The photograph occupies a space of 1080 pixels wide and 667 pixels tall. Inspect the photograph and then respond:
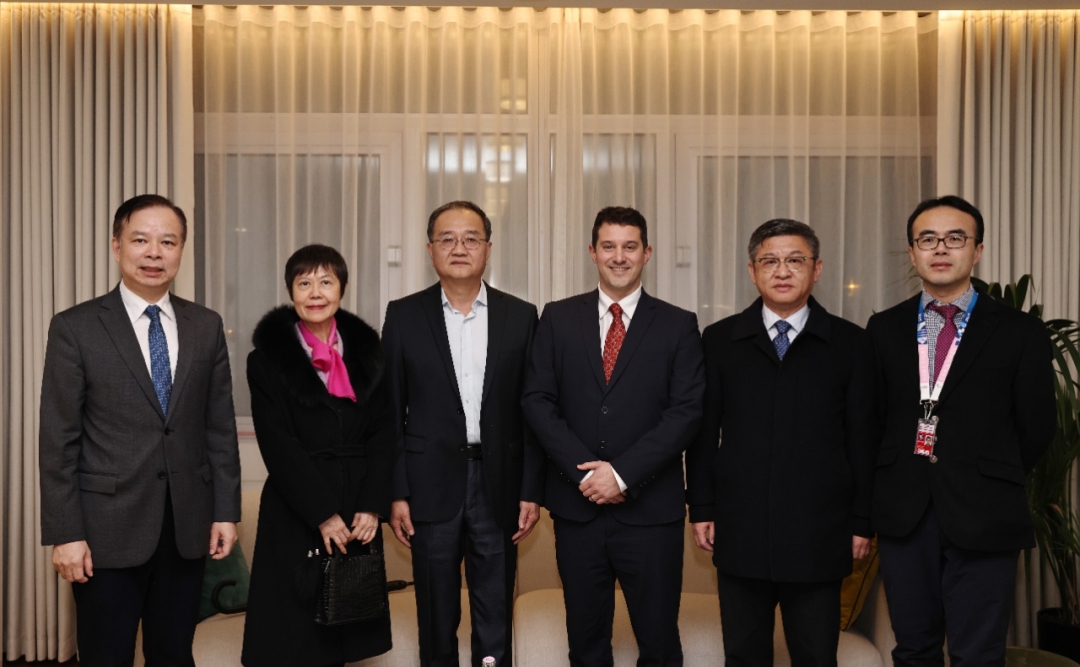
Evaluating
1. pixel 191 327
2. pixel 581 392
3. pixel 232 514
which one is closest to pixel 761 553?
pixel 581 392

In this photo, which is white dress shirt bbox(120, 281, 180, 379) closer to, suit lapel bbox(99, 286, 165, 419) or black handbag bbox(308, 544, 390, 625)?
suit lapel bbox(99, 286, 165, 419)

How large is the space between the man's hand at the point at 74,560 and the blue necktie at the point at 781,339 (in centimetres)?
213

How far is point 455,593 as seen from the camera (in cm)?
313

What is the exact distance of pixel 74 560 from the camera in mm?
2594

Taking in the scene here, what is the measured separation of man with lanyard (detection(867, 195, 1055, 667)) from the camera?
2734 millimetres

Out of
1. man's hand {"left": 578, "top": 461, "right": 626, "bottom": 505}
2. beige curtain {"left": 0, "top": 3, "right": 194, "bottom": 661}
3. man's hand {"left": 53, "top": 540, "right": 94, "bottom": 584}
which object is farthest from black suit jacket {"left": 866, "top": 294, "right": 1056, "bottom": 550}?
beige curtain {"left": 0, "top": 3, "right": 194, "bottom": 661}

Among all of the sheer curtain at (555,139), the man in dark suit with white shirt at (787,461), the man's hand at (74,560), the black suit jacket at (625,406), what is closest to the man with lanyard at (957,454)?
the man in dark suit with white shirt at (787,461)

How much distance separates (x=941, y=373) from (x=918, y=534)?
49 centimetres

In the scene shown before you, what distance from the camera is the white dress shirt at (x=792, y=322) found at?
3.00 meters

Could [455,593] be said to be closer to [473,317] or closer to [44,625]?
[473,317]

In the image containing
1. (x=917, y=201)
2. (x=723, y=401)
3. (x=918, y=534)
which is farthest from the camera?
(x=917, y=201)

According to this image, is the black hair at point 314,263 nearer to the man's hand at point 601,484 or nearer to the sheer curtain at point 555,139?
the man's hand at point 601,484

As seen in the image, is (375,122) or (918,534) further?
(375,122)

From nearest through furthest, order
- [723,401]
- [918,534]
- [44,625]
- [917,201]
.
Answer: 1. [918,534]
2. [723,401]
3. [44,625]
4. [917,201]
